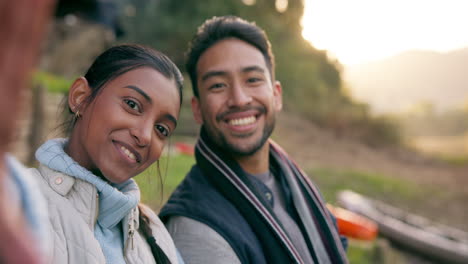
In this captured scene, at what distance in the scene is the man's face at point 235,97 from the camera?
1.91 meters

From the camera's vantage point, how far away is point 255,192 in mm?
1791

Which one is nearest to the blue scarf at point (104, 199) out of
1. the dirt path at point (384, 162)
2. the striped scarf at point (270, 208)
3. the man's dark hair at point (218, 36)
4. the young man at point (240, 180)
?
the young man at point (240, 180)

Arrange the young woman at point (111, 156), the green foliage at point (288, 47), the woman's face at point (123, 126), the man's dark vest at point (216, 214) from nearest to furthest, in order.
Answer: the young woman at point (111, 156)
the woman's face at point (123, 126)
the man's dark vest at point (216, 214)
the green foliage at point (288, 47)

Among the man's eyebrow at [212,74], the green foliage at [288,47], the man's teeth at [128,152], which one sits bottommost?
the man's teeth at [128,152]

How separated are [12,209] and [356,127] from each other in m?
22.3

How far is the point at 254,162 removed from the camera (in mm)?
2039

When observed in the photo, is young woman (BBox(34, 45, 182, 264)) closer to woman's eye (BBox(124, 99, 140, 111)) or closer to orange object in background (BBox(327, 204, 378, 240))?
woman's eye (BBox(124, 99, 140, 111))

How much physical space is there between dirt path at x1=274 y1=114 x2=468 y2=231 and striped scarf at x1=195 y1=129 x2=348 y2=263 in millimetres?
10781

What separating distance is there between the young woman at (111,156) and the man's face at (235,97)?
0.51 m

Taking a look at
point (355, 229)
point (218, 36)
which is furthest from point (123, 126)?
point (355, 229)

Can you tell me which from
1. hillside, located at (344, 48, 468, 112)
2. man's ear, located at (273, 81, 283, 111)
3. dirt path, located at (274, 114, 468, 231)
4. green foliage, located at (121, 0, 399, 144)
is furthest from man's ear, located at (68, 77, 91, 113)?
hillside, located at (344, 48, 468, 112)

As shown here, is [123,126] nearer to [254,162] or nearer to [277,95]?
[254,162]

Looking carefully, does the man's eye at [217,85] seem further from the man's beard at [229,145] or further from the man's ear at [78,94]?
the man's ear at [78,94]

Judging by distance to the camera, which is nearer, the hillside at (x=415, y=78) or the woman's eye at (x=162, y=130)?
the woman's eye at (x=162, y=130)
